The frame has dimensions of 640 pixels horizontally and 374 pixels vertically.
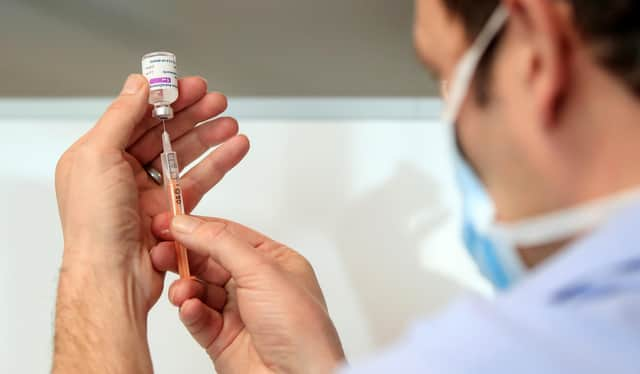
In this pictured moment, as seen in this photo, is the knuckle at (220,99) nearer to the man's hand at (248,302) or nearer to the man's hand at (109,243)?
the man's hand at (109,243)

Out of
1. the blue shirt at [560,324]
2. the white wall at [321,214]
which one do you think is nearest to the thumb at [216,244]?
the white wall at [321,214]

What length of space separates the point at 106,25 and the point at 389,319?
2.45 ft

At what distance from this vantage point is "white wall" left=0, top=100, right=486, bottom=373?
1.12m

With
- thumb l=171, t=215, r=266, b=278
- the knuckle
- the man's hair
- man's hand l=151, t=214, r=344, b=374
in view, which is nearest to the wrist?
man's hand l=151, t=214, r=344, b=374

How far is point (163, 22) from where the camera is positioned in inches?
40.8

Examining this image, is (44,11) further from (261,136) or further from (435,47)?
(435,47)

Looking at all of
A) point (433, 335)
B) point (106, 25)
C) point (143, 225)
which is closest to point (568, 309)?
point (433, 335)

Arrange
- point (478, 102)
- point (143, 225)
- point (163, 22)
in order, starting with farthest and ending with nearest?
point (163, 22) → point (143, 225) → point (478, 102)

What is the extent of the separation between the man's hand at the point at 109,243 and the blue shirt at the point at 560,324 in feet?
1.63

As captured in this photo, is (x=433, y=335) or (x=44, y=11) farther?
(x=44, y=11)

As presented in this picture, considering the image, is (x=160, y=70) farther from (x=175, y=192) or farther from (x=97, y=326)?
(x=97, y=326)

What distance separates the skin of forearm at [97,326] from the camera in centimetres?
80

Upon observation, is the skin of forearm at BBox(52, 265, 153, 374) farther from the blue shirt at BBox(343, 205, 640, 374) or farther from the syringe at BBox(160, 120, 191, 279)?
the blue shirt at BBox(343, 205, 640, 374)

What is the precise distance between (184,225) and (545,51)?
55 cm
